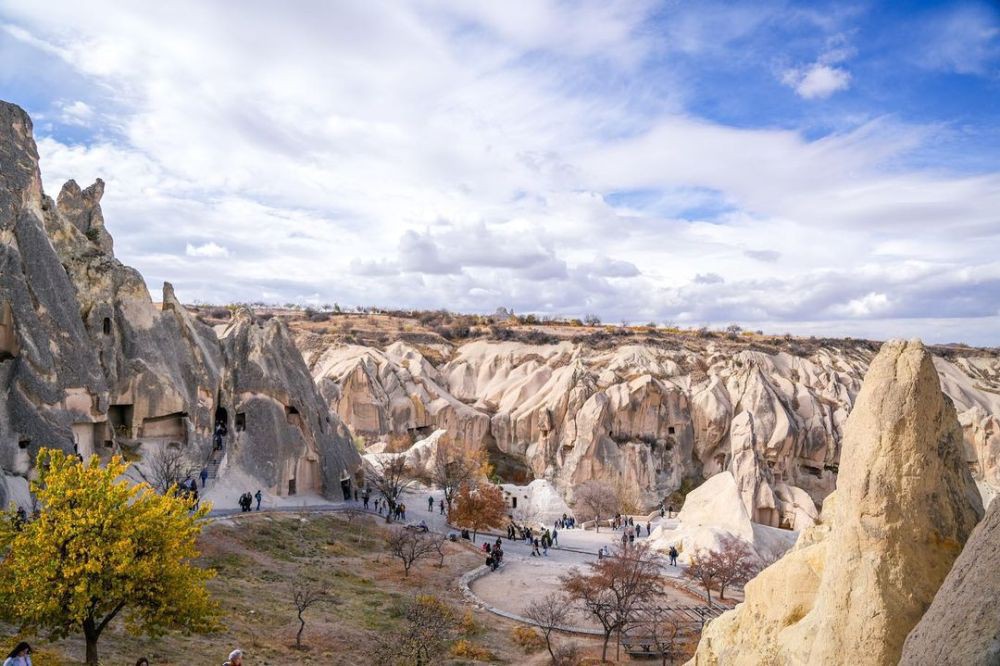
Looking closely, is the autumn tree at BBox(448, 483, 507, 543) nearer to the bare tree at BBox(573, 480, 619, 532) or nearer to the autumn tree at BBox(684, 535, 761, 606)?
the bare tree at BBox(573, 480, 619, 532)

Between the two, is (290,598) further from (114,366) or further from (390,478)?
(390,478)

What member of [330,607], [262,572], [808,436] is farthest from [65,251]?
[808,436]

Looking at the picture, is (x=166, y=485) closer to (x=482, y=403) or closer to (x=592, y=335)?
(x=482, y=403)

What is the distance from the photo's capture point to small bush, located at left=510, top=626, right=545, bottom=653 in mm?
18938

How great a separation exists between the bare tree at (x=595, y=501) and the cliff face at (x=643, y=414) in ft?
11.9

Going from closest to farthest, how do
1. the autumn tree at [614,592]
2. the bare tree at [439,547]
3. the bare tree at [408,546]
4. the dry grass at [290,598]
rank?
the dry grass at [290,598], the autumn tree at [614,592], the bare tree at [408,546], the bare tree at [439,547]

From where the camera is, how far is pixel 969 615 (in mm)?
4289

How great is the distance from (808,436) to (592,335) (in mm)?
22724

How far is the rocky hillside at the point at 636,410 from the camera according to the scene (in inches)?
1977

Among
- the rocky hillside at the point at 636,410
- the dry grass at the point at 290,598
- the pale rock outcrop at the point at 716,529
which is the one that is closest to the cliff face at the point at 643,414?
the rocky hillside at the point at 636,410

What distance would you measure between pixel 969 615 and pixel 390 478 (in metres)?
31.2

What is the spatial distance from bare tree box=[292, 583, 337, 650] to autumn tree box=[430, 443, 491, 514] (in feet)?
47.5

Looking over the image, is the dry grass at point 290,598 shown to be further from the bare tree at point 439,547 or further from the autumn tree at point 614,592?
the autumn tree at point 614,592

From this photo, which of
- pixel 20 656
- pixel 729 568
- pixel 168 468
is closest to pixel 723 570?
pixel 729 568
